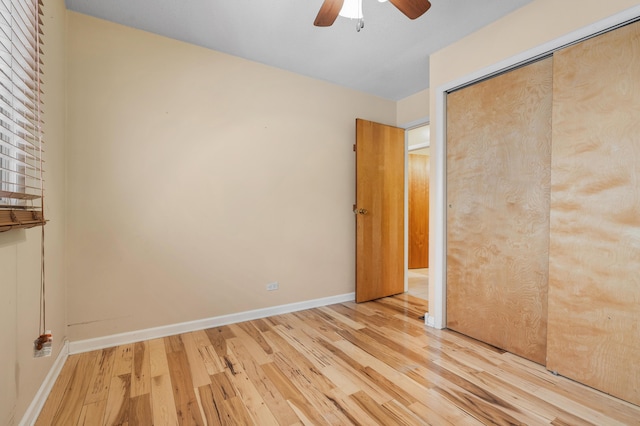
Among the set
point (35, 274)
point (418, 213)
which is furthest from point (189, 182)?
point (418, 213)

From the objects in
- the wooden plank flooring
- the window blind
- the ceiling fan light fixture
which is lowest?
the wooden plank flooring

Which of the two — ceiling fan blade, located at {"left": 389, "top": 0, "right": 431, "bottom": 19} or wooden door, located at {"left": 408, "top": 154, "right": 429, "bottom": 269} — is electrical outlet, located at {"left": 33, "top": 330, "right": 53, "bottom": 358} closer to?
ceiling fan blade, located at {"left": 389, "top": 0, "right": 431, "bottom": 19}

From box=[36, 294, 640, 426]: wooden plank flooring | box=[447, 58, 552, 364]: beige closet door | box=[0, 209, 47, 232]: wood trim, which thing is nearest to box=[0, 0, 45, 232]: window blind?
box=[0, 209, 47, 232]: wood trim

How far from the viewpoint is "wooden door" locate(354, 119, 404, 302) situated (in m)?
3.32

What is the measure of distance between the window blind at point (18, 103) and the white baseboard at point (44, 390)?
0.92 m

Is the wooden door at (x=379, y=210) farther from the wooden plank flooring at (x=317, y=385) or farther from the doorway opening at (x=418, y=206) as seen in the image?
the doorway opening at (x=418, y=206)

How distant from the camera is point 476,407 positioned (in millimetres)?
1562

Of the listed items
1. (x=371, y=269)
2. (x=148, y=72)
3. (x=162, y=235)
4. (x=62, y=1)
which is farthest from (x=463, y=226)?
(x=62, y=1)

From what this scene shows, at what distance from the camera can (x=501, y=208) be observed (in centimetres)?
222

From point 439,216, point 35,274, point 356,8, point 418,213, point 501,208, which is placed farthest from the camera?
point 418,213

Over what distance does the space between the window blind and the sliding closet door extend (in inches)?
110

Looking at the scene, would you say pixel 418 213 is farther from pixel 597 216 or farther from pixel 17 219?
pixel 17 219

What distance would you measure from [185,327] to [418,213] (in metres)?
4.39

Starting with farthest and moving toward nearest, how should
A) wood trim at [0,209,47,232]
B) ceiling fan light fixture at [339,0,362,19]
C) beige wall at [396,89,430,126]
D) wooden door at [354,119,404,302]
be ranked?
beige wall at [396,89,430,126] → wooden door at [354,119,404,302] → ceiling fan light fixture at [339,0,362,19] → wood trim at [0,209,47,232]
